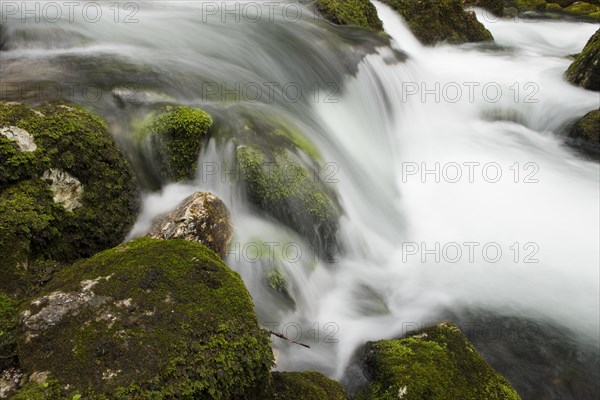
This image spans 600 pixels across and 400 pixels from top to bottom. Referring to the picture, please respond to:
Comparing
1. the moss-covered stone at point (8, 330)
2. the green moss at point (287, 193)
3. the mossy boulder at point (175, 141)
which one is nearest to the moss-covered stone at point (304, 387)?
the moss-covered stone at point (8, 330)

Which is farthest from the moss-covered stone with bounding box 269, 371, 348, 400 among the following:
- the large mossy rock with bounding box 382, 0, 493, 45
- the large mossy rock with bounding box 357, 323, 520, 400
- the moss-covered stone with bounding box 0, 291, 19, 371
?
the large mossy rock with bounding box 382, 0, 493, 45

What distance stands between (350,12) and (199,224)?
28.0 feet

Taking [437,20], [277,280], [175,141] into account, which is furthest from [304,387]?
[437,20]

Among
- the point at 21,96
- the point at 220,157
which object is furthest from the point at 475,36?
the point at 21,96

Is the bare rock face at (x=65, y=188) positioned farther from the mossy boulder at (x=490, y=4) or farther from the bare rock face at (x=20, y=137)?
the mossy boulder at (x=490, y=4)

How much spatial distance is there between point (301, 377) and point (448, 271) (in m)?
3.73

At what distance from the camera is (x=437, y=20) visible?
1385cm

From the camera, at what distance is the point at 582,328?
598 centimetres

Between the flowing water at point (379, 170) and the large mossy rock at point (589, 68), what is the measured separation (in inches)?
12.4

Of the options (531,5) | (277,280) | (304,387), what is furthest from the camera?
(531,5)

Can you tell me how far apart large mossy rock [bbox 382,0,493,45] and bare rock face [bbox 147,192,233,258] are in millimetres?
10777

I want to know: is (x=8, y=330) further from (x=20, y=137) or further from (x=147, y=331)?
(x=20, y=137)

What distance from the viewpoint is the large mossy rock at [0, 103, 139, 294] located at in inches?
155

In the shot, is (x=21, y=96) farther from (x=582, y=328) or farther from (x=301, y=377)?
(x=582, y=328)
